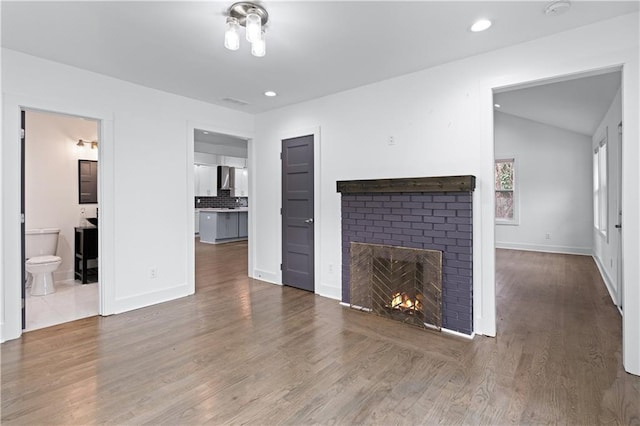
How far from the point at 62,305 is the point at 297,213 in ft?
9.65

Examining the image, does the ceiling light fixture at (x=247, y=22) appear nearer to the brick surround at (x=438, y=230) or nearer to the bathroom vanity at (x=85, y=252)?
the brick surround at (x=438, y=230)

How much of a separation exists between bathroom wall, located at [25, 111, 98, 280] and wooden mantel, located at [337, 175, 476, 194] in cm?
398

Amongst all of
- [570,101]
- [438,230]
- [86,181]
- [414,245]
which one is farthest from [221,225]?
[570,101]

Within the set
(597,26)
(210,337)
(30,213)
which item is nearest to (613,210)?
(597,26)

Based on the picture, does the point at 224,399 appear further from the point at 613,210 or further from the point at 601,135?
the point at 601,135

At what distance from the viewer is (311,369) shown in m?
2.45

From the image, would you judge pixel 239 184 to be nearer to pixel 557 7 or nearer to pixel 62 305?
pixel 62 305

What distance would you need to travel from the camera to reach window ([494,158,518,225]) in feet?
26.6

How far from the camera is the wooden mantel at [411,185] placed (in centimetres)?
301

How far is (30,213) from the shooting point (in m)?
4.67

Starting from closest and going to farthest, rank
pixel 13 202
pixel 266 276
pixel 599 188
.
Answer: pixel 13 202 < pixel 266 276 < pixel 599 188

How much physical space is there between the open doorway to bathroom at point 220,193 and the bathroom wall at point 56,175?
3413mm

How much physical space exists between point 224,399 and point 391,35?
290 cm

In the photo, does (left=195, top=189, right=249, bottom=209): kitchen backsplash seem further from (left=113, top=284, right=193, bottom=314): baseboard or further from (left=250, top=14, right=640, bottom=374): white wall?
(left=113, top=284, right=193, bottom=314): baseboard
